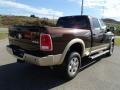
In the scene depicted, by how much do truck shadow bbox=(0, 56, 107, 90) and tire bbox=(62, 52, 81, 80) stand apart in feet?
0.81

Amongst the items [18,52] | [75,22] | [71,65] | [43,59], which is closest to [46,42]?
[43,59]

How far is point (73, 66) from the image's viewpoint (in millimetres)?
6102

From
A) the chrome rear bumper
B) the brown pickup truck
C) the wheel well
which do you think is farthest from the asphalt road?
the wheel well

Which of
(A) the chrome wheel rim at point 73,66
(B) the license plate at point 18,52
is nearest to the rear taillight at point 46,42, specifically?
(B) the license plate at point 18,52

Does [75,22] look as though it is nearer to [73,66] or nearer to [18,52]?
[73,66]

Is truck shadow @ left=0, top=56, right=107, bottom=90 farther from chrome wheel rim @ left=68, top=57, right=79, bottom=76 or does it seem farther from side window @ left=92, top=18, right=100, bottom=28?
side window @ left=92, top=18, right=100, bottom=28

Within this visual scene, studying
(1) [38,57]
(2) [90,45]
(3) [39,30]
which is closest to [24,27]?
(3) [39,30]

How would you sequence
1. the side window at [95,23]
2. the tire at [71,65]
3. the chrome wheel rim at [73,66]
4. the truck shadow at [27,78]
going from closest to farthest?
the truck shadow at [27,78], the tire at [71,65], the chrome wheel rim at [73,66], the side window at [95,23]

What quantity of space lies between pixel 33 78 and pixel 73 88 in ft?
4.29

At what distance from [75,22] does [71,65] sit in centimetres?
214

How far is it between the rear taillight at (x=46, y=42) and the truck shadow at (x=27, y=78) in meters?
1.03

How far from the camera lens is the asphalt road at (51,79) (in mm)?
5293

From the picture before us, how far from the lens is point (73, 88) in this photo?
5.25m

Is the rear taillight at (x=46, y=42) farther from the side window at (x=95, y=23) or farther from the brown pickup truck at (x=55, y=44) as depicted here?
the side window at (x=95, y=23)
